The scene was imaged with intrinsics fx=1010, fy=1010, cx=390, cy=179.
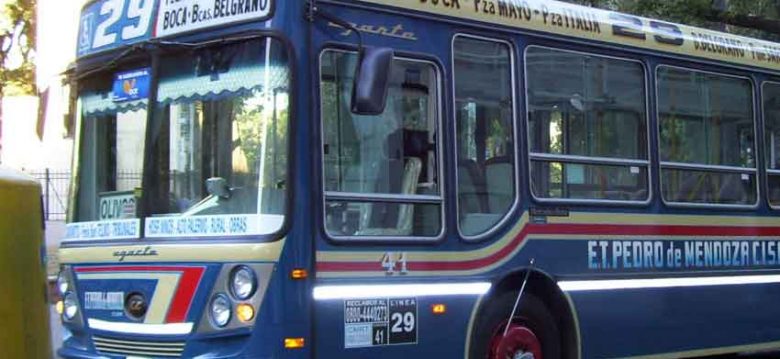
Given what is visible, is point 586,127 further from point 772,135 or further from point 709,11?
point 709,11

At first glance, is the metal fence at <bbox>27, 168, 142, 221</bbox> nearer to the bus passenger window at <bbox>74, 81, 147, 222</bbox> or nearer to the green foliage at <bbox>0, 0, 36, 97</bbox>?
the green foliage at <bbox>0, 0, 36, 97</bbox>

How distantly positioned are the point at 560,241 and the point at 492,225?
0.66m

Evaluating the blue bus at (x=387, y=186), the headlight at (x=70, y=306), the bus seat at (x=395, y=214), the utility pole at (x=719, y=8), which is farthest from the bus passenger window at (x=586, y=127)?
the utility pole at (x=719, y=8)

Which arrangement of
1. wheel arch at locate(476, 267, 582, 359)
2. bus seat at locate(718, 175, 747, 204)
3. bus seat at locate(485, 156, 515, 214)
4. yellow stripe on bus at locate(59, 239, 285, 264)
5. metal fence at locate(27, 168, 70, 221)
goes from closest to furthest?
yellow stripe on bus at locate(59, 239, 285, 264), bus seat at locate(485, 156, 515, 214), wheel arch at locate(476, 267, 582, 359), bus seat at locate(718, 175, 747, 204), metal fence at locate(27, 168, 70, 221)

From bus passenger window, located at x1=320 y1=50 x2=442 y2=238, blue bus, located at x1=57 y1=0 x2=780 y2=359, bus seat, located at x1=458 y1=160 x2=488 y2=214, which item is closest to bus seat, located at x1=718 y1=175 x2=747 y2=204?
blue bus, located at x1=57 y1=0 x2=780 y2=359

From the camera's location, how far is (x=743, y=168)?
8578 millimetres

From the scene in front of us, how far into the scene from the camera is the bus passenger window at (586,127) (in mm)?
7141

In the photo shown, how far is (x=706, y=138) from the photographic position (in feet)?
27.4

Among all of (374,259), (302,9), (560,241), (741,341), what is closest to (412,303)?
(374,259)

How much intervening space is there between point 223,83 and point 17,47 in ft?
70.5

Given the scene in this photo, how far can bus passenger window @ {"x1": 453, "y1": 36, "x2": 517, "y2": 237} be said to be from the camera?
6633 millimetres

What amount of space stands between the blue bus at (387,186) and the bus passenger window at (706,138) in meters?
0.03

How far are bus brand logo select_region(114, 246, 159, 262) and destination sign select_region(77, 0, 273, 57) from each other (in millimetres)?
1348

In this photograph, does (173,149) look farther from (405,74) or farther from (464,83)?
(464,83)
